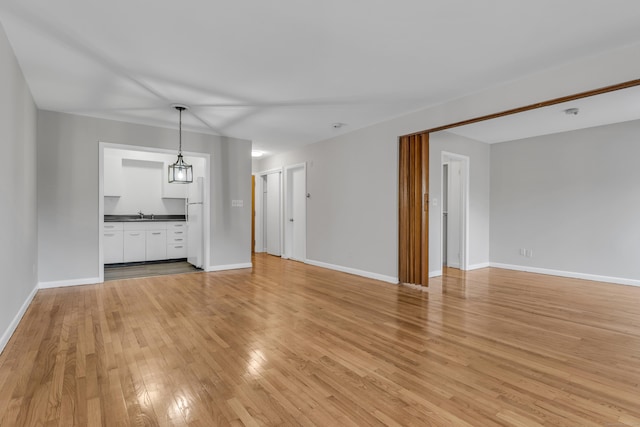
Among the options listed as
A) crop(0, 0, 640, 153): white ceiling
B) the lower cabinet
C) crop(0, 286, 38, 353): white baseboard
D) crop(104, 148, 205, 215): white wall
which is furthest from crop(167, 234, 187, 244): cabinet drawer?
crop(0, 0, 640, 153): white ceiling

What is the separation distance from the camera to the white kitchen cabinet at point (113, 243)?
256 inches

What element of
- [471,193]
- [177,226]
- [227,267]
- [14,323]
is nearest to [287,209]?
[227,267]

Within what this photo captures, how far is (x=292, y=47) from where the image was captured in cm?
289

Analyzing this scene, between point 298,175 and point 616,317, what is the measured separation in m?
5.77

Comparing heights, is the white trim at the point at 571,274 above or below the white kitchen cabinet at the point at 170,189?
below

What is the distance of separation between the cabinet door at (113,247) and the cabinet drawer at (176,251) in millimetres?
916

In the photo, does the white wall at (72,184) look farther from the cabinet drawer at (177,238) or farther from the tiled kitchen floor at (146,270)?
the cabinet drawer at (177,238)

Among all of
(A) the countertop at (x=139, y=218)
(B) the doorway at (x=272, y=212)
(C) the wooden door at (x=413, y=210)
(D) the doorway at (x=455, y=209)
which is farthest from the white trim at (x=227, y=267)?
(D) the doorway at (x=455, y=209)

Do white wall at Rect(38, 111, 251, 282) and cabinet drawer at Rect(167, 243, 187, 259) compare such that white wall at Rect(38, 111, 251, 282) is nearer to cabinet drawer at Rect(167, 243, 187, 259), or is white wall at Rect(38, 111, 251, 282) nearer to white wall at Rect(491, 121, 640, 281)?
cabinet drawer at Rect(167, 243, 187, 259)

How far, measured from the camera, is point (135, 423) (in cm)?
167

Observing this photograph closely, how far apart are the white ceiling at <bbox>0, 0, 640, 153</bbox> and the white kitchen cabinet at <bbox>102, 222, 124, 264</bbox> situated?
283 centimetres

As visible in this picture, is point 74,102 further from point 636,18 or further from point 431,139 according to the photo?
point 636,18

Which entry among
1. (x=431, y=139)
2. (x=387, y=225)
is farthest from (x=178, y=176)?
(x=431, y=139)

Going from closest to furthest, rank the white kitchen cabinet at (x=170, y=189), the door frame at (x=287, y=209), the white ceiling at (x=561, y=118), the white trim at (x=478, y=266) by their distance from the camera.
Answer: the white ceiling at (x=561, y=118), the white trim at (x=478, y=266), the white kitchen cabinet at (x=170, y=189), the door frame at (x=287, y=209)
